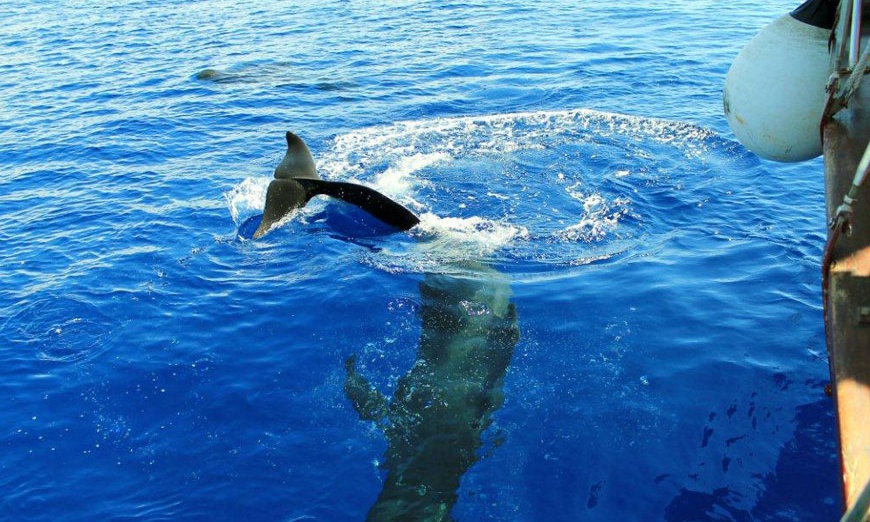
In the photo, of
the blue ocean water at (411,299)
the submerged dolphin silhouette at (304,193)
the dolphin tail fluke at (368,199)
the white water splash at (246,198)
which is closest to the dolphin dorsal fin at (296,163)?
the submerged dolphin silhouette at (304,193)

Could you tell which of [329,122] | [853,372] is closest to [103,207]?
[329,122]

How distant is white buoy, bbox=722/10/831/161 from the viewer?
21.3 feet

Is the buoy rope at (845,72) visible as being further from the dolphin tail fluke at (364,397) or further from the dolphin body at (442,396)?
the dolphin tail fluke at (364,397)

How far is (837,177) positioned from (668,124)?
9.01 m

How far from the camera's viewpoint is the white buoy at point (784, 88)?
649cm

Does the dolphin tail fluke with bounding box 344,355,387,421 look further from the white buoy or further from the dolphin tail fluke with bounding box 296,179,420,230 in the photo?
the white buoy

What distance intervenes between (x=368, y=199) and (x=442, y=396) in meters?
3.46

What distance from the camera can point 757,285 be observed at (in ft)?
30.5

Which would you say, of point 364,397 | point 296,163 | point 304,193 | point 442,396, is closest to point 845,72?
point 442,396

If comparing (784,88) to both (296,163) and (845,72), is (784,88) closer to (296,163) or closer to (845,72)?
(845,72)

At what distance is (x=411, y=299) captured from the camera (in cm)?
930

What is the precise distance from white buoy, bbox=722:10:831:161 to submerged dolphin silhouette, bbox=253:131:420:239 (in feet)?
14.8

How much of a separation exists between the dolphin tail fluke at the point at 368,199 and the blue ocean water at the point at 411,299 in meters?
0.33

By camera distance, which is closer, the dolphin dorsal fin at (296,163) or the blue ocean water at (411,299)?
the blue ocean water at (411,299)
